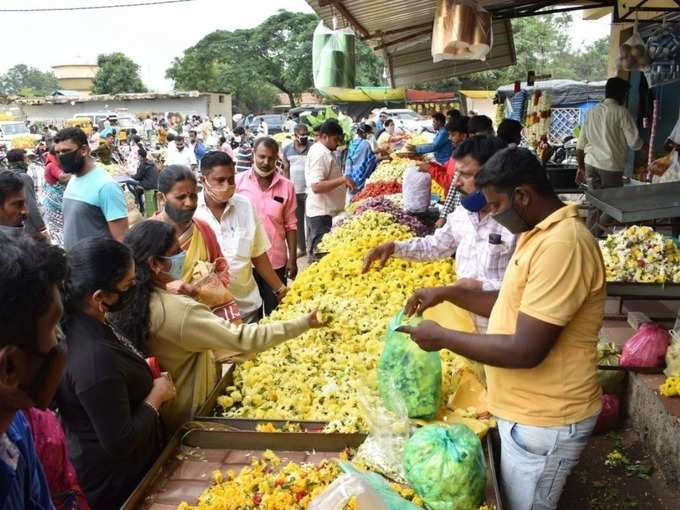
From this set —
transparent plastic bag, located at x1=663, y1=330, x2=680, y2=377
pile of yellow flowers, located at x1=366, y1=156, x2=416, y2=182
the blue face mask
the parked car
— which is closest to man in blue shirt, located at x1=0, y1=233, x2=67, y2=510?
the blue face mask

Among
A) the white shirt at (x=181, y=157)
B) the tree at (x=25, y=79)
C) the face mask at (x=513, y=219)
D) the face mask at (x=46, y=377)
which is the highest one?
the tree at (x=25, y=79)

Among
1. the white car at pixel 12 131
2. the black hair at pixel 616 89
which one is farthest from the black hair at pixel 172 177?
the white car at pixel 12 131

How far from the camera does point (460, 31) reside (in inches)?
182

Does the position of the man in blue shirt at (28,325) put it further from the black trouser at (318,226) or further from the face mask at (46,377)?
the black trouser at (318,226)

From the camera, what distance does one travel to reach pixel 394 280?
4090 mm

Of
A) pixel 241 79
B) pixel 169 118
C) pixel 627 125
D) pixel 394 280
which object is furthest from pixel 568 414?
pixel 241 79

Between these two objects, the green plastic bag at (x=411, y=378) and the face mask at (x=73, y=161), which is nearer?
the green plastic bag at (x=411, y=378)

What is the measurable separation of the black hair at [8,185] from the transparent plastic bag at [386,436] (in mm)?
2942

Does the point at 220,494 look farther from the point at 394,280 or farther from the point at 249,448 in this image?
the point at 394,280

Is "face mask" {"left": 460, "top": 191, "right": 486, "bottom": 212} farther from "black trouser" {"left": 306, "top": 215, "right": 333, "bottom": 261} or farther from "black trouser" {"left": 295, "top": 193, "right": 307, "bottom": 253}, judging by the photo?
"black trouser" {"left": 295, "top": 193, "right": 307, "bottom": 253}

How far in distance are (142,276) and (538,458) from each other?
1.68 metres

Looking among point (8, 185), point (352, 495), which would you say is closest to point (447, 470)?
point (352, 495)

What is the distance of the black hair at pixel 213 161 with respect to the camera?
151 inches

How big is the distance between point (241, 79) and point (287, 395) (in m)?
50.5
